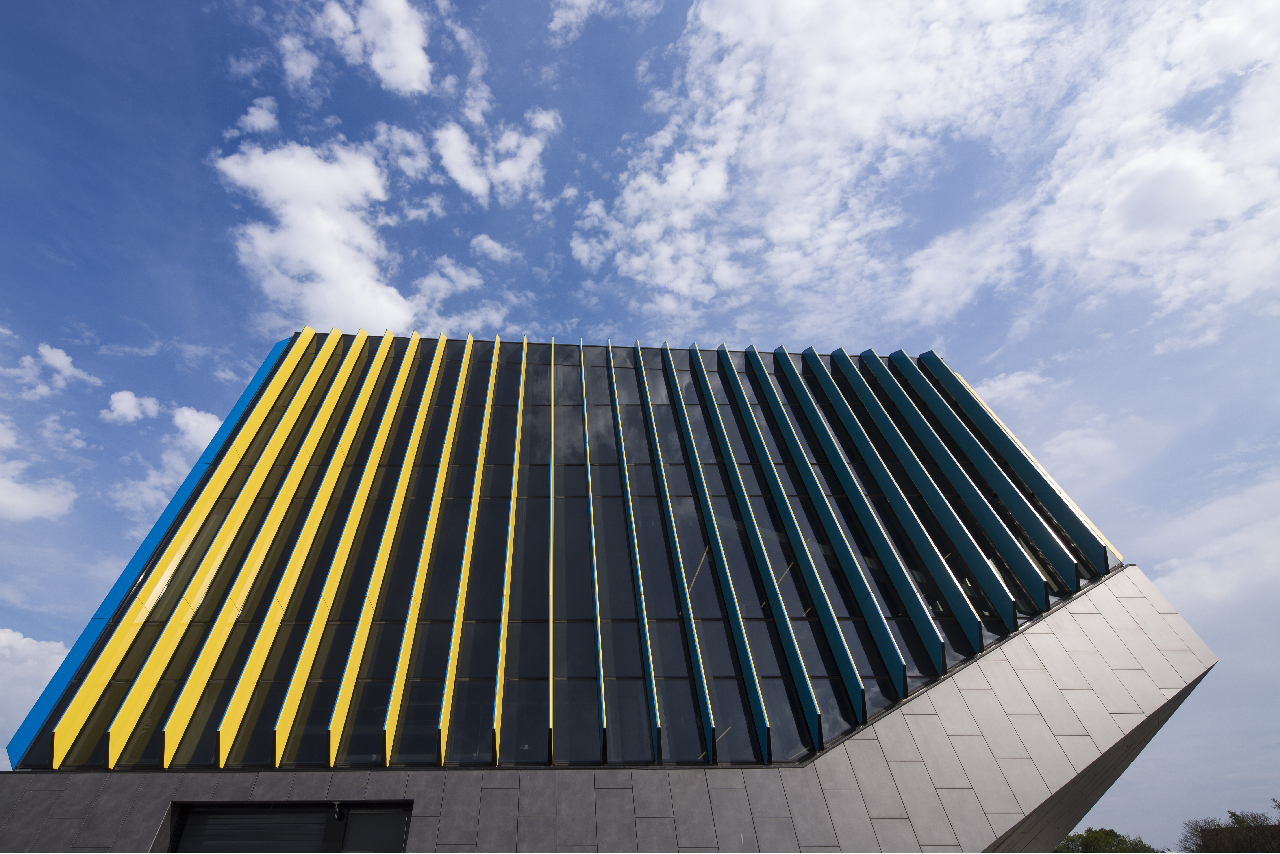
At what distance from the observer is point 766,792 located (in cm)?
1135

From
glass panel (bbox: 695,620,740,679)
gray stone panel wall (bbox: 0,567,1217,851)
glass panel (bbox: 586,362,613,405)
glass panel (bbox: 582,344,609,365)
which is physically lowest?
gray stone panel wall (bbox: 0,567,1217,851)

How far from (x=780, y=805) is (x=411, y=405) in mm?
16390

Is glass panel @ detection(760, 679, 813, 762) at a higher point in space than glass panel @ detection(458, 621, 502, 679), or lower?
lower

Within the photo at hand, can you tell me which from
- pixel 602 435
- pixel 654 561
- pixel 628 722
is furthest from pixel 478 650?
pixel 602 435

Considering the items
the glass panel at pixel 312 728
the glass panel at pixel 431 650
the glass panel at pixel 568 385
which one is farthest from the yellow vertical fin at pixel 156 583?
the glass panel at pixel 568 385

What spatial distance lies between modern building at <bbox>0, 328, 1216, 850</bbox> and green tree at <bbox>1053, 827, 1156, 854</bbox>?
58.6 meters

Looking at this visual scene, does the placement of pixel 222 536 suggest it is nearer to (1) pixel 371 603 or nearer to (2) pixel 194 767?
(1) pixel 371 603

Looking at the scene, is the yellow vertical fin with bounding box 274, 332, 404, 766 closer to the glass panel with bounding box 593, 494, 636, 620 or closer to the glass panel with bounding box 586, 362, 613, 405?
the glass panel with bounding box 593, 494, 636, 620

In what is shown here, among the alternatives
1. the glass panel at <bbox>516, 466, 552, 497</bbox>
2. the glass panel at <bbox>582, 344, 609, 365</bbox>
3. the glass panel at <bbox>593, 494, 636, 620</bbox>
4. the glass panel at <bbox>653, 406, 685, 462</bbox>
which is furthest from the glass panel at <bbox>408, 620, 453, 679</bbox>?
the glass panel at <bbox>582, 344, 609, 365</bbox>

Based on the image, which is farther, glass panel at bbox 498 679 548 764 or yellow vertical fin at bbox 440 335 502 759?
yellow vertical fin at bbox 440 335 502 759

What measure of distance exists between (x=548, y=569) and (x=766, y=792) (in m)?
7.19

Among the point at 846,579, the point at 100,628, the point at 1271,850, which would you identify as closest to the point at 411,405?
the point at 100,628

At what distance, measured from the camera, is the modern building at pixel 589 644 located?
11031 mm

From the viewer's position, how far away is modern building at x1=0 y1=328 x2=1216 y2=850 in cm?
1103
